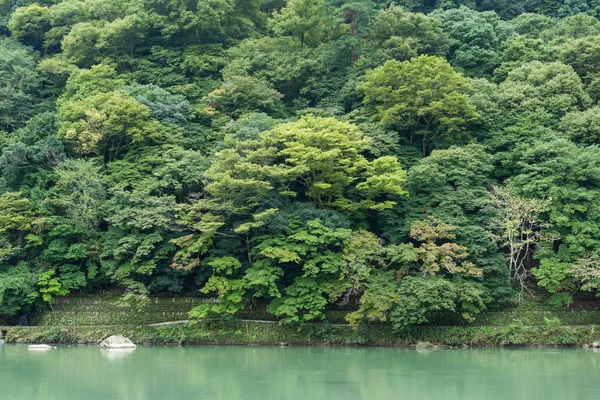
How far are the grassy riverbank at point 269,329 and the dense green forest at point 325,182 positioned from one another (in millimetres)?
707

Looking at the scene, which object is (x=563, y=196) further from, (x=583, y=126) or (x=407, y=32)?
(x=407, y=32)

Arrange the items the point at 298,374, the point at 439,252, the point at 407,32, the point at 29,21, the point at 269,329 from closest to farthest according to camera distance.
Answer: the point at 298,374
the point at 439,252
the point at 269,329
the point at 407,32
the point at 29,21

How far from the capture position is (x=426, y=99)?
32.1 metres

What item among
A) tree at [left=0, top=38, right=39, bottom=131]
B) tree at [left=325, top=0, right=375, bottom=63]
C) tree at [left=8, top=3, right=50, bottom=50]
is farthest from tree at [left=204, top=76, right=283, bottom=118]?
tree at [left=8, top=3, right=50, bottom=50]

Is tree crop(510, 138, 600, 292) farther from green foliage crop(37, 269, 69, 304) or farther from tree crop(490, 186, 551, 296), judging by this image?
green foliage crop(37, 269, 69, 304)

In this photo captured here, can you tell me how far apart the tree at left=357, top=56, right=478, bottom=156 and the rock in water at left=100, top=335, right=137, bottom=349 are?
15.4 metres

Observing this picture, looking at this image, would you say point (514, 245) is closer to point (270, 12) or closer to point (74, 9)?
point (270, 12)

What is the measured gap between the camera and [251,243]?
28.4 meters

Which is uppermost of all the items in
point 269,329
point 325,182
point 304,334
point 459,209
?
point 325,182

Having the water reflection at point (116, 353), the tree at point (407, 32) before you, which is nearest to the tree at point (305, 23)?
the tree at point (407, 32)

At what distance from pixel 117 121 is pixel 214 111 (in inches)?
220

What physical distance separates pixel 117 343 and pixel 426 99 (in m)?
17.9

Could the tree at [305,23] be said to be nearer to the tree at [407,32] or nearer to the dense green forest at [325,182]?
the dense green forest at [325,182]

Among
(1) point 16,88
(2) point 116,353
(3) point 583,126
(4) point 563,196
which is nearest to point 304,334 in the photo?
(2) point 116,353
